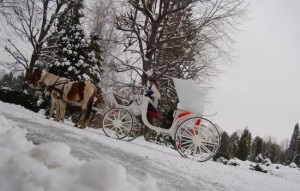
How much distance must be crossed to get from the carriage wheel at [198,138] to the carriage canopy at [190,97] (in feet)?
1.07

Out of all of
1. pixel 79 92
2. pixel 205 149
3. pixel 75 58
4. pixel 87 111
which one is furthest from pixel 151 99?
pixel 75 58

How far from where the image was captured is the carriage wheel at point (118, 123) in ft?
33.7

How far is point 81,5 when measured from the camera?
27.7m

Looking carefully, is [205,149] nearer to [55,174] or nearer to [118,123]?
[118,123]

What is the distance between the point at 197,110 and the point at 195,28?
11.3m

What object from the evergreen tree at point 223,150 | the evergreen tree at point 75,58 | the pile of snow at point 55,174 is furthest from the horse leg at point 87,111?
the evergreen tree at point 223,150

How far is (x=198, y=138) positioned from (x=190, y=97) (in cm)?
109

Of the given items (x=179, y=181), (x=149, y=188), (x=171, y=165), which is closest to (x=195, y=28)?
(x=171, y=165)

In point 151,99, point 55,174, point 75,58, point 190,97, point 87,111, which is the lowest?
point 55,174

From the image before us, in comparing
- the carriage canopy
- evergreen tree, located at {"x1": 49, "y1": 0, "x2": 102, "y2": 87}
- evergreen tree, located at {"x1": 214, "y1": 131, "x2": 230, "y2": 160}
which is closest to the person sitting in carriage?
the carriage canopy

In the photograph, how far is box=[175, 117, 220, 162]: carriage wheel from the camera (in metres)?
9.02

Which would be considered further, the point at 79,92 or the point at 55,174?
the point at 79,92

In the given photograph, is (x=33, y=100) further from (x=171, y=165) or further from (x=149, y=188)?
(x=149, y=188)

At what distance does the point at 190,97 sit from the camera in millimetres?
9445
